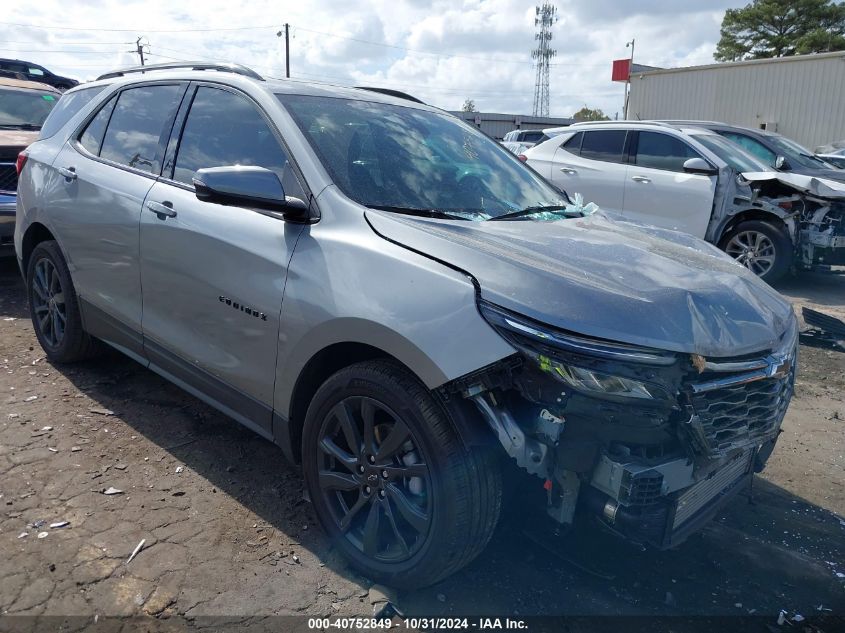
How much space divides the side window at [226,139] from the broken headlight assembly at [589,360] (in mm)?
1246

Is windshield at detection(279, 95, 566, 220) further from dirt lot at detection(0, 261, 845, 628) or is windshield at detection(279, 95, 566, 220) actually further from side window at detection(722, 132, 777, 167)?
side window at detection(722, 132, 777, 167)

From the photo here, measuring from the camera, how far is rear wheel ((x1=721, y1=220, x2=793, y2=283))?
788 centimetres

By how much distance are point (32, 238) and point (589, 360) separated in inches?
164

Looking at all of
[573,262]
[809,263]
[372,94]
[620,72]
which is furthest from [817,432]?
[620,72]

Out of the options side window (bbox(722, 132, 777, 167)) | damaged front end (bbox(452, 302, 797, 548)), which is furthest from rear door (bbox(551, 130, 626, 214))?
damaged front end (bbox(452, 302, 797, 548))

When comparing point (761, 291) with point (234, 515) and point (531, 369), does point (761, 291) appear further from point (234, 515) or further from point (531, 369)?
point (234, 515)

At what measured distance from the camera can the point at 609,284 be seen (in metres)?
2.32

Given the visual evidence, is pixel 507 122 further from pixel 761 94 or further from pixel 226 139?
pixel 226 139

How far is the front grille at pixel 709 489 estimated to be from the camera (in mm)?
2238

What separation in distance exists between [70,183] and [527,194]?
108 inches

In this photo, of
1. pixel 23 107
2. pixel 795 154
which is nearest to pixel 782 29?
pixel 795 154

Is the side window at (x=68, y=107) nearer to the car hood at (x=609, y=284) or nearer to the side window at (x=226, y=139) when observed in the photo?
the side window at (x=226, y=139)

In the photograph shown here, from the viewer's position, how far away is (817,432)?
4.21 metres

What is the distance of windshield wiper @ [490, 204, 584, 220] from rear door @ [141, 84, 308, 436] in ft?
3.16
